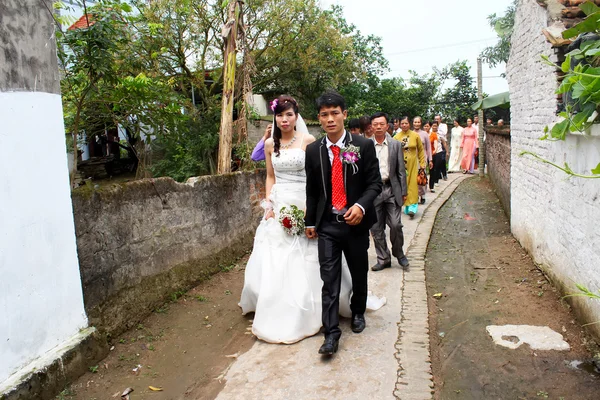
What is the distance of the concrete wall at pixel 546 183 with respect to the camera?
4360 millimetres

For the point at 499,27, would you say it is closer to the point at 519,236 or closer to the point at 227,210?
the point at 519,236

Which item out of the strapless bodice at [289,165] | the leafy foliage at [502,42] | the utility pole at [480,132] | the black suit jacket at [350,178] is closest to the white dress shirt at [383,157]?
the strapless bodice at [289,165]

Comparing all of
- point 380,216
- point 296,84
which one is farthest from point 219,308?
point 296,84

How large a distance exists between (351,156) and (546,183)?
3.17m

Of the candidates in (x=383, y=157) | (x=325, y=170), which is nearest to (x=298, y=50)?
(x=383, y=157)

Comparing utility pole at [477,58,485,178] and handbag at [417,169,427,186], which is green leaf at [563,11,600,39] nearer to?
handbag at [417,169,427,186]

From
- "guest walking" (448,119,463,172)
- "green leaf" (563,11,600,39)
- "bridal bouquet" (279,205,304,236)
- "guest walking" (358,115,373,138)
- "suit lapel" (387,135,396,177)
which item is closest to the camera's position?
"green leaf" (563,11,600,39)

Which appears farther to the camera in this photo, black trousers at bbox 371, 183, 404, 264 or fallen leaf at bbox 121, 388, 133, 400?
black trousers at bbox 371, 183, 404, 264

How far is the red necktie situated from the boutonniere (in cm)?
7

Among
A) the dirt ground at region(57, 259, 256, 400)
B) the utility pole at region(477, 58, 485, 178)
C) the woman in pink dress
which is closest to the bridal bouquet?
the dirt ground at region(57, 259, 256, 400)

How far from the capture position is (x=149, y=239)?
202 inches

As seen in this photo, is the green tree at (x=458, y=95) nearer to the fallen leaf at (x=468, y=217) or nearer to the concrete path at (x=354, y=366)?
the fallen leaf at (x=468, y=217)

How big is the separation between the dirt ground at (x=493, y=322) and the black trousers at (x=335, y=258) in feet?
3.03

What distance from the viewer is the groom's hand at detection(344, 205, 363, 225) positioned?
4.07 meters
